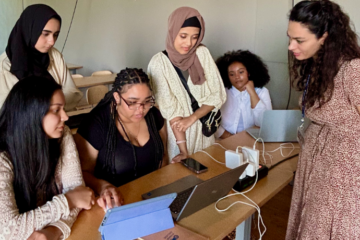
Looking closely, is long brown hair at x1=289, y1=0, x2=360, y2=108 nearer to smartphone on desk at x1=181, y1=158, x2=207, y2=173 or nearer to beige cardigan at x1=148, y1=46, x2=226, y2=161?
smartphone on desk at x1=181, y1=158, x2=207, y2=173

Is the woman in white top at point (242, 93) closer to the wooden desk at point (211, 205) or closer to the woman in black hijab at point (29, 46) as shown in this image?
the wooden desk at point (211, 205)

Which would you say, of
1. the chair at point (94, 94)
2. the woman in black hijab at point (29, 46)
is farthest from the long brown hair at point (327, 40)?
the chair at point (94, 94)

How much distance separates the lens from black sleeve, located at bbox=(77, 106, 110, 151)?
5.21ft

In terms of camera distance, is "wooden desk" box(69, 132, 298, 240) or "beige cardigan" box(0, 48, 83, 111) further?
"beige cardigan" box(0, 48, 83, 111)

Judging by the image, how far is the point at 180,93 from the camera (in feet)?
6.33

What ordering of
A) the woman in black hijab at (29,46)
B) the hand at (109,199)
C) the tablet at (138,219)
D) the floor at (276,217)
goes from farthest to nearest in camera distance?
the floor at (276,217), the woman in black hijab at (29,46), the hand at (109,199), the tablet at (138,219)

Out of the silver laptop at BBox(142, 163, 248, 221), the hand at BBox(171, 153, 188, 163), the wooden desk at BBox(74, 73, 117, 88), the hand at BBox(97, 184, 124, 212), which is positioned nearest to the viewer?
the silver laptop at BBox(142, 163, 248, 221)

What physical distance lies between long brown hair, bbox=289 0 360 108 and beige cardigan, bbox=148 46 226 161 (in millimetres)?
790

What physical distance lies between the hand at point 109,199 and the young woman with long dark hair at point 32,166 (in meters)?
0.04

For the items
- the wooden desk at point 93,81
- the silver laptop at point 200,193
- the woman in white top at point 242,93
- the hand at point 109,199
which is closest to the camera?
the silver laptop at point 200,193

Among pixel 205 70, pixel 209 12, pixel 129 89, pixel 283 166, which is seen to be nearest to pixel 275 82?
pixel 209 12

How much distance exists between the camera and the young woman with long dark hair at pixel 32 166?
108cm

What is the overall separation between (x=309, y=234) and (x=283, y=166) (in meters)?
0.46

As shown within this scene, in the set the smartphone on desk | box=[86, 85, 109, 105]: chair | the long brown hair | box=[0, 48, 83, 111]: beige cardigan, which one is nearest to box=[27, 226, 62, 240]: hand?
the smartphone on desk
